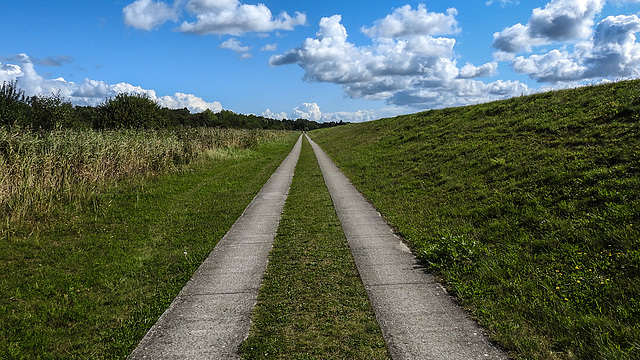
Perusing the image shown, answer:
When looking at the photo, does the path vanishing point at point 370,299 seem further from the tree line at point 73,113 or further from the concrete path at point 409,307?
the tree line at point 73,113

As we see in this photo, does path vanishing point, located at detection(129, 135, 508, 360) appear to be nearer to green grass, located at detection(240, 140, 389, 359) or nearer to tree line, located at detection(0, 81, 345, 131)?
green grass, located at detection(240, 140, 389, 359)

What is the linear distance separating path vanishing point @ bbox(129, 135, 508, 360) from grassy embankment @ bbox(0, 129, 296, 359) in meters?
0.38

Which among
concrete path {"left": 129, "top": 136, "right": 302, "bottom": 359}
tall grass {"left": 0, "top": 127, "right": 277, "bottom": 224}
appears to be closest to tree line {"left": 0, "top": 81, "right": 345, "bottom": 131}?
tall grass {"left": 0, "top": 127, "right": 277, "bottom": 224}

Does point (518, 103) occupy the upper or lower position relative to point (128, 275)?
upper

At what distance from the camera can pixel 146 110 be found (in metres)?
38.6

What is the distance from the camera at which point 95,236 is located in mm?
8328

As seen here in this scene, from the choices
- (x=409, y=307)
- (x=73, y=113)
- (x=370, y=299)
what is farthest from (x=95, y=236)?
(x=73, y=113)

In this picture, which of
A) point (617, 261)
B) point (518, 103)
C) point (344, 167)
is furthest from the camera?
point (344, 167)

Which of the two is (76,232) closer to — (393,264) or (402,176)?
(393,264)

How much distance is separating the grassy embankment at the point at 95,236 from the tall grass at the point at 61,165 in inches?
→ 1.9

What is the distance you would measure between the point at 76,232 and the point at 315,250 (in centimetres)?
635

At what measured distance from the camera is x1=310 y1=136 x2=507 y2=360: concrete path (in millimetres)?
3930

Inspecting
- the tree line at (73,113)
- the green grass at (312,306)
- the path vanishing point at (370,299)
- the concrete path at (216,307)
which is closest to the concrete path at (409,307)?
the path vanishing point at (370,299)

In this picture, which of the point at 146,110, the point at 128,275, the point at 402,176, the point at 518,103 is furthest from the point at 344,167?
the point at 146,110
